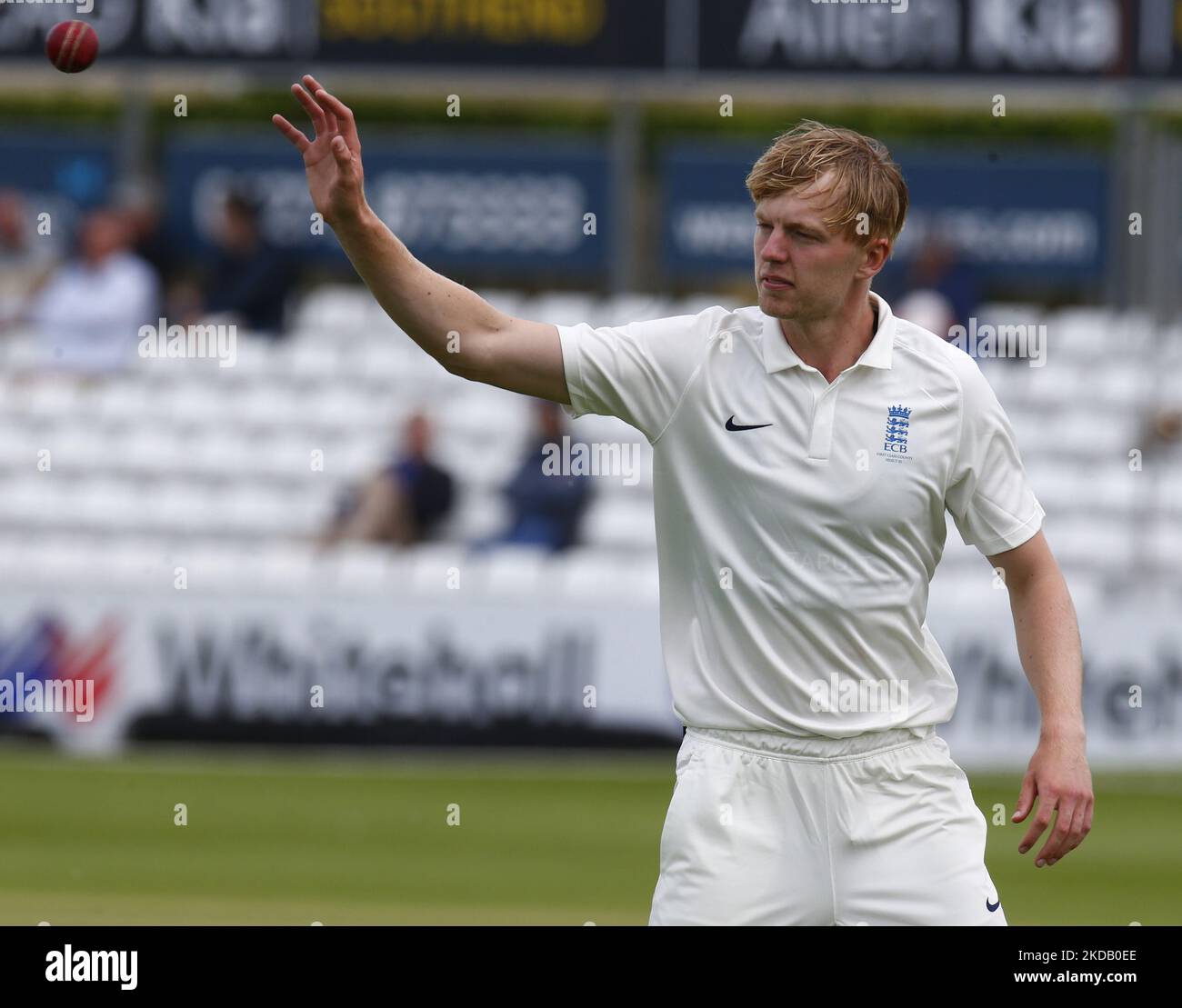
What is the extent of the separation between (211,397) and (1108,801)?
7329 millimetres

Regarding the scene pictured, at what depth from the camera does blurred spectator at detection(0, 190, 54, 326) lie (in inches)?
693

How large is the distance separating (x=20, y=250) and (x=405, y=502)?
5.08 metres

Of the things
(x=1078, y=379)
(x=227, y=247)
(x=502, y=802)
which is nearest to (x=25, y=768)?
(x=502, y=802)

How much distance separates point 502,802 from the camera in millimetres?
11602

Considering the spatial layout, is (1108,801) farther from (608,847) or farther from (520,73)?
(520,73)

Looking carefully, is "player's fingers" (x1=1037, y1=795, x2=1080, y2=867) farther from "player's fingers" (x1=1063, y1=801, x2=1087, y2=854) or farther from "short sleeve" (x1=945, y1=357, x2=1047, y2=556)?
"short sleeve" (x1=945, y1=357, x2=1047, y2=556)

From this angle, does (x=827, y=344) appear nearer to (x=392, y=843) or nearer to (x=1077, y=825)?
(x=1077, y=825)

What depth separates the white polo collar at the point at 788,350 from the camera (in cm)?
468

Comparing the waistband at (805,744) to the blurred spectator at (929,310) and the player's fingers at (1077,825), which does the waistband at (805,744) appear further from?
the blurred spectator at (929,310)

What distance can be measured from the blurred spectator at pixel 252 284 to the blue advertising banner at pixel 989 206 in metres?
3.29

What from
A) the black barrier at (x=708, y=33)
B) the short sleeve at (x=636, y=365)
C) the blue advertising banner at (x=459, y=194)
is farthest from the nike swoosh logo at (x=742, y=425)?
the blue advertising banner at (x=459, y=194)

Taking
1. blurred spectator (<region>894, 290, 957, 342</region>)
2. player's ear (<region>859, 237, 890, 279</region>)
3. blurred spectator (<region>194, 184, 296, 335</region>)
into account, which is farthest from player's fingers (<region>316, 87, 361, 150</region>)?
blurred spectator (<region>194, 184, 296, 335</region>)

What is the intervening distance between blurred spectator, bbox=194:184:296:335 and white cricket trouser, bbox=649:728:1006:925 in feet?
40.3

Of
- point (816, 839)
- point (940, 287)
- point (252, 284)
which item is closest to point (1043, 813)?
point (816, 839)
